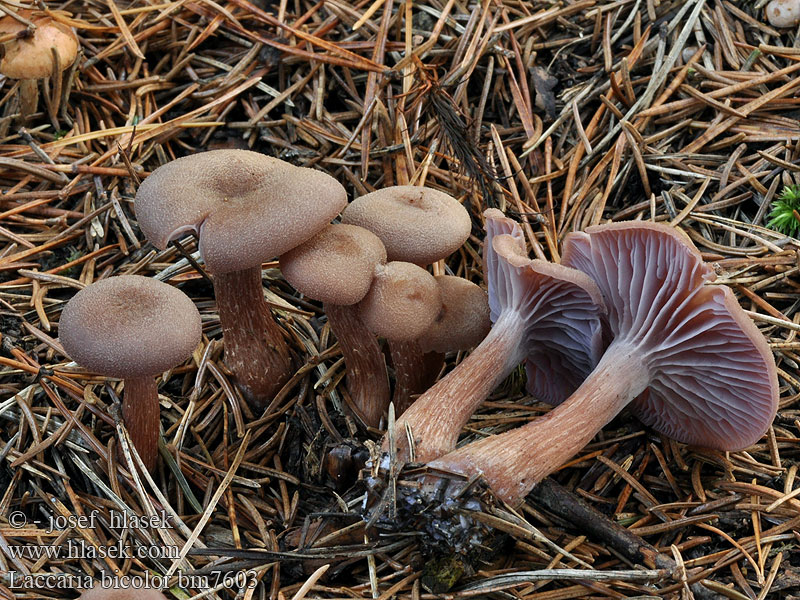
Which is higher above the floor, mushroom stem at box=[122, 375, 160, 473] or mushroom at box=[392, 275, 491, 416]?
mushroom at box=[392, 275, 491, 416]

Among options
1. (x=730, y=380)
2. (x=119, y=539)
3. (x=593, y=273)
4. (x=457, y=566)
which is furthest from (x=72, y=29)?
(x=730, y=380)

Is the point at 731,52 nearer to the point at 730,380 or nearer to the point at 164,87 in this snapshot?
the point at 730,380

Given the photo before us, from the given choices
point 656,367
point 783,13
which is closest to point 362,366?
point 656,367

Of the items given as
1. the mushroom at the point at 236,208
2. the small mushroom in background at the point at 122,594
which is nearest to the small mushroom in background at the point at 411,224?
the mushroom at the point at 236,208

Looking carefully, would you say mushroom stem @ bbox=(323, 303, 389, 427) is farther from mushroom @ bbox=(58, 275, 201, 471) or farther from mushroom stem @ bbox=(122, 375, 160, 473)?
mushroom stem @ bbox=(122, 375, 160, 473)

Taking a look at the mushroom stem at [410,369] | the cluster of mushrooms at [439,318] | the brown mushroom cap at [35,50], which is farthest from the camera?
the brown mushroom cap at [35,50]

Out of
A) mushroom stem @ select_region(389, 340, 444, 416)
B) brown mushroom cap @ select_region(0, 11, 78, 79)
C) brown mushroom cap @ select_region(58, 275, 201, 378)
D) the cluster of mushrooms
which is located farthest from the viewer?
brown mushroom cap @ select_region(0, 11, 78, 79)

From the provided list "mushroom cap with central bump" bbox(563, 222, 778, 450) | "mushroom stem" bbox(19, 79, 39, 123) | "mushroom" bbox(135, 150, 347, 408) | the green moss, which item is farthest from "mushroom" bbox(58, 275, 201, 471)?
the green moss

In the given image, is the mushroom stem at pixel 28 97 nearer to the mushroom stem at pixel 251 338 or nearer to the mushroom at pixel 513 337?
the mushroom stem at pixel 251 338
